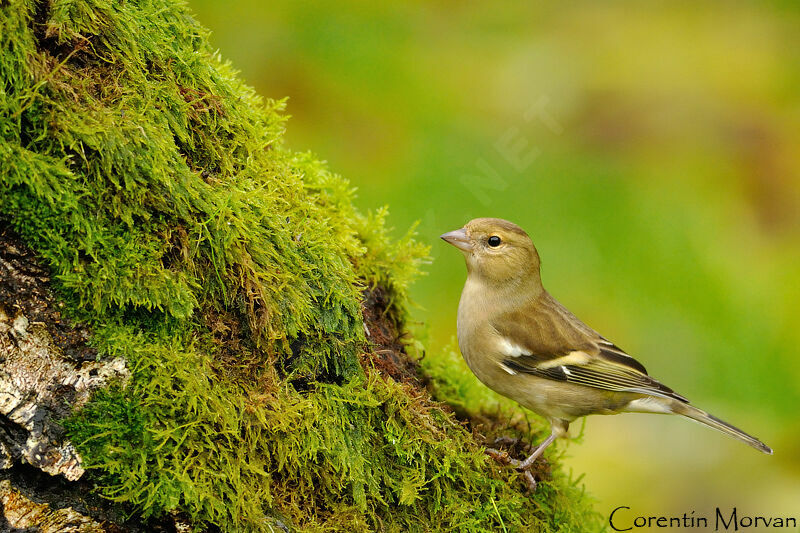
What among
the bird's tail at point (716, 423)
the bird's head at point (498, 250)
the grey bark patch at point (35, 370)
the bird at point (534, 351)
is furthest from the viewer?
the bird's head at point (498, 250)

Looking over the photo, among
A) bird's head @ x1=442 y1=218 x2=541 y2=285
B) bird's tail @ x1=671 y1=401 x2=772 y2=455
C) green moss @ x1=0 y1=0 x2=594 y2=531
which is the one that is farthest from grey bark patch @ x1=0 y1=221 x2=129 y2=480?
bird's tail @ x1=671 y1=401 x2=772 y2=455

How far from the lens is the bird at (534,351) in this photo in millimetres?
4098

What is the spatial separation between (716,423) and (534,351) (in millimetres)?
1130

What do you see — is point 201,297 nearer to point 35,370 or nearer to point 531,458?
point 35,370

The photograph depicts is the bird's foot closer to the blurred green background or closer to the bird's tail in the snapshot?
the bird's tail

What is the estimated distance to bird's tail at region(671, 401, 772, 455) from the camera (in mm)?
3994

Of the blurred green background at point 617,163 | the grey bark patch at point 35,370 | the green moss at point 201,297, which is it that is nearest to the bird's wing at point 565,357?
the green moss at point 201,297

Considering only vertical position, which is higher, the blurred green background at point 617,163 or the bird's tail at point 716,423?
the blurred green background at point 617,163

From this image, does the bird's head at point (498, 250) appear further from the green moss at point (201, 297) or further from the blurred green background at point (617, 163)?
the blurred green background at point (617, 163)

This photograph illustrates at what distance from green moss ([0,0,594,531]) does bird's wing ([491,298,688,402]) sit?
0.92 meters

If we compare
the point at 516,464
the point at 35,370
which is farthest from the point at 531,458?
the point at 35,370

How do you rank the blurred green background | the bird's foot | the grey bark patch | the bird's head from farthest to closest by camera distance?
the blurred green background < the bird's head < the bird's foot < the grey bark patch

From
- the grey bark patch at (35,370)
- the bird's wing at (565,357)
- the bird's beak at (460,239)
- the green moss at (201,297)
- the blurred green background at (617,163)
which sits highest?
the blurred green background at (617,163)

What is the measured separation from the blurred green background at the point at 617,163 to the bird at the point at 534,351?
2569mm
